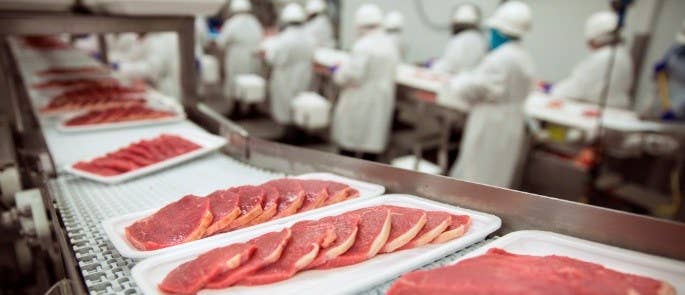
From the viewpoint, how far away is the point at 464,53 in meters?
7.34

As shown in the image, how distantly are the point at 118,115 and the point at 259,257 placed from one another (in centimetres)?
177

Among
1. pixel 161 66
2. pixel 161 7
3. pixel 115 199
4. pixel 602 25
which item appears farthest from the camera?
pixel 161 66

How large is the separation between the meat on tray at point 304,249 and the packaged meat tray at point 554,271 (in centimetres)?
16

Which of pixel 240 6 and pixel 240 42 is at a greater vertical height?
pixel 240 6

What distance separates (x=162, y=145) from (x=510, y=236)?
4.75 feet

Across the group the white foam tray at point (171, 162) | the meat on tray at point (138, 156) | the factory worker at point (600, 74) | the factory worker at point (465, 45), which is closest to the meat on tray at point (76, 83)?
the white foam tray at point (171, 162)

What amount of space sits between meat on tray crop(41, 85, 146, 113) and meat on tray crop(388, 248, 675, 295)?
2322 millimetres

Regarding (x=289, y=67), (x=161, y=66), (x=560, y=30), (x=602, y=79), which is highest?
(x=560, y=30)

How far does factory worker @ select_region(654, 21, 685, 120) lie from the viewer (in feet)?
13.7


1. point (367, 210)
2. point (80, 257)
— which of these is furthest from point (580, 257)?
point (80, 257)

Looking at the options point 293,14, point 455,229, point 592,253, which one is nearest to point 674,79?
point 592,253

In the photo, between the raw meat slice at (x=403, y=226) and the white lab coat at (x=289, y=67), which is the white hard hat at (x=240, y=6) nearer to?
the white lab coat at (x=289, y=67)

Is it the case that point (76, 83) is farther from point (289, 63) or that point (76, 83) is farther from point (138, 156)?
point (289, 63)

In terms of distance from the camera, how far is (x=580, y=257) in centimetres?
106
